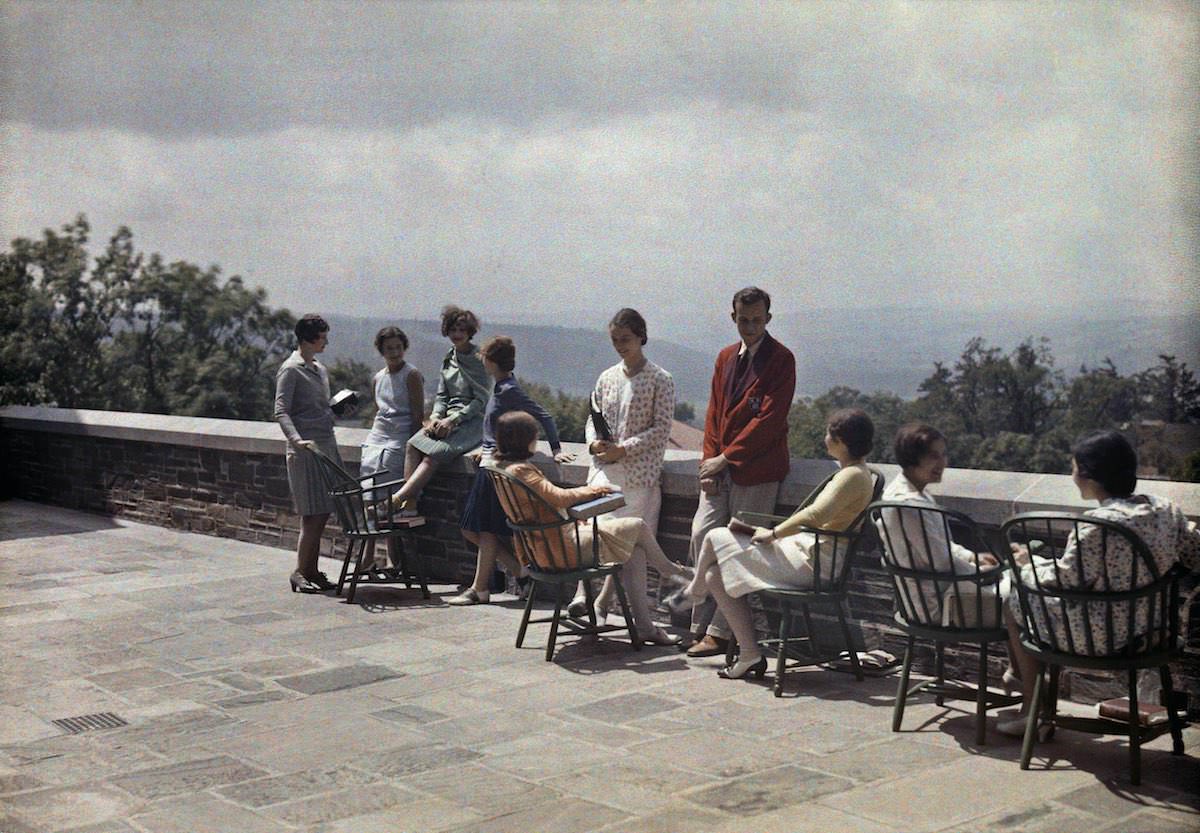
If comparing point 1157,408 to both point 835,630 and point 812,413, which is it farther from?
point 835,630

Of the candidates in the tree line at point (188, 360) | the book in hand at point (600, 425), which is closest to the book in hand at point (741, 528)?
the book in hand at point (600, 425)

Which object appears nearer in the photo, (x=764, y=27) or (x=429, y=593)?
(x=429, y=593)

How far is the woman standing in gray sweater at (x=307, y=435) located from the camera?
7527 millimetres

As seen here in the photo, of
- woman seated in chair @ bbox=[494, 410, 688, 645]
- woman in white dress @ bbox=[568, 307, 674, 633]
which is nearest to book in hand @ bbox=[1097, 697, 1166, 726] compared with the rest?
woman seated in chair @ bbox=[494, 410, 688, 645]

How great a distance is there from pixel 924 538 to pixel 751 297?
159 cm

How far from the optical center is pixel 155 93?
149 feet

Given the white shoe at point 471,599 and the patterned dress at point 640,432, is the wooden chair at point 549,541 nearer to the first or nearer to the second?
the patterned dress at point 640,432

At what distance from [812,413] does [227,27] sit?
26192 millimetres

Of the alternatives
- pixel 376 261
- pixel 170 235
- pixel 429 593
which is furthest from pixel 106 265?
pixel 429 593

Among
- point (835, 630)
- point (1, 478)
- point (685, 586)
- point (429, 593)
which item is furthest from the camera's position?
point (1, 478)

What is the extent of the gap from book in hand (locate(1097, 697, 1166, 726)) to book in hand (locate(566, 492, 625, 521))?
2113mm

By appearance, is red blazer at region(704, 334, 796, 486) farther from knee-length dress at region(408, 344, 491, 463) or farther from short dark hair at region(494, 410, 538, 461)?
knee-length dress at region(408, 344, 491, 463)

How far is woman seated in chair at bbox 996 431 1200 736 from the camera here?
4.02m

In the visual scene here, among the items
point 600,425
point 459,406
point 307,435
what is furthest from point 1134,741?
point 307,435
